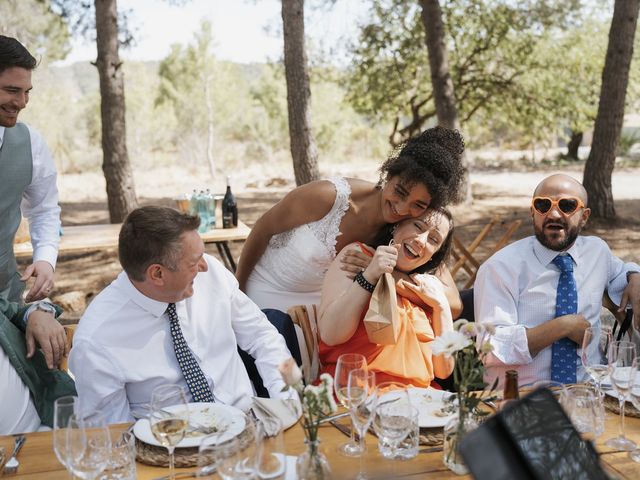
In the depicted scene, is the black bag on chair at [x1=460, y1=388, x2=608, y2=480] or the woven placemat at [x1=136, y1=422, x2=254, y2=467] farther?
the woven placemat at [x1=136, y1=422, x2=254, y2=467]

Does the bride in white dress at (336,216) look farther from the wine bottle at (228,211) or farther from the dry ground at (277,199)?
the dry ground at (277,199)

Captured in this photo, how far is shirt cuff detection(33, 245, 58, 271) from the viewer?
9.78 ft

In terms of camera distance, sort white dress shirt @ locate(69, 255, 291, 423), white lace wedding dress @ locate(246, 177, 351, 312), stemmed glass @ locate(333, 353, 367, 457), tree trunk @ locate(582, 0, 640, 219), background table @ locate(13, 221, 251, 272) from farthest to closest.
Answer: tree trunk @ locate(582, 0, 640, 219)
background table @ locate(13, 221, 251, 272)
white lace wedding dress @ locate(246, 177, 351, 312)
white dress shirt @ locate(69, 255, 291, 423)
stemmed glass @ locate(333, 353, 367, 457)

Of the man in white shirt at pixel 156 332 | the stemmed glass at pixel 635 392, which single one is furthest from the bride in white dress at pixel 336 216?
the stemmed glass at pixel 635 392

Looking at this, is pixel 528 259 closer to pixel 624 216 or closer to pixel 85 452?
pixel 85 452

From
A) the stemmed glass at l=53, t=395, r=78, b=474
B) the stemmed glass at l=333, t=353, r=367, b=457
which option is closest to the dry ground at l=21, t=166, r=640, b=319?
the stemmed glass at l=53, t=395, r=78, b=474

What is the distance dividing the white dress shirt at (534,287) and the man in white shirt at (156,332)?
1070 millimetres

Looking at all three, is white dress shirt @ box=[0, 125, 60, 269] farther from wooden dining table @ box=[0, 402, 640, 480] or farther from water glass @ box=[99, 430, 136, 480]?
water glass @ box=[99, 430, 136, 480]

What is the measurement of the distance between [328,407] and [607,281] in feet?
6.96

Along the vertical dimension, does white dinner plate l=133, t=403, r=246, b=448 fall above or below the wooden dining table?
above

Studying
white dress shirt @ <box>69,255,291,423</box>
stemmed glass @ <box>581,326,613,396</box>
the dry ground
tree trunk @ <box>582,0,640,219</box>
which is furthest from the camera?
tree trunk @ <box>582,0,640,219</box>

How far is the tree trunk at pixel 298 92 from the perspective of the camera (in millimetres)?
7727

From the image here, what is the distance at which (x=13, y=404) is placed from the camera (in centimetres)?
246

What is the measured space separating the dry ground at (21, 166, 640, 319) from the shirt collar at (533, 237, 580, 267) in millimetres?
4533
